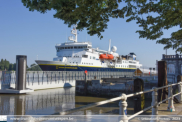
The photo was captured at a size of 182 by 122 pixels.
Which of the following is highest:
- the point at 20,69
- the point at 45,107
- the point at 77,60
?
the point at 77,60

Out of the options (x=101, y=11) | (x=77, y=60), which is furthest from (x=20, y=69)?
(x=77, y=60)

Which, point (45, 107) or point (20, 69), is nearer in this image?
point (45, 107)

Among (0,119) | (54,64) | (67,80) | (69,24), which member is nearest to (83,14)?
(69,24)

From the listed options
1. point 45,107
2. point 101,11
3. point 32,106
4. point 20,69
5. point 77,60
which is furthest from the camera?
point 77,60

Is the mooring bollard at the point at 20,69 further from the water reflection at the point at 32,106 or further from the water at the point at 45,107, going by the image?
the water at the point at 45,107

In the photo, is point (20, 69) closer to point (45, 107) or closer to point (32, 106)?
point (32, 106)

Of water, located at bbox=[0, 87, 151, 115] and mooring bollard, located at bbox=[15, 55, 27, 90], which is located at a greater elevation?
mooring bollard, located at bbox=[15, 55, 27, 90]

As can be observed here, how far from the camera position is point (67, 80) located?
96.2 ft

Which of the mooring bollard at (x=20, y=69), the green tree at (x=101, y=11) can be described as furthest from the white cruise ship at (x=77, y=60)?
the green tree at (x=101, y=11)

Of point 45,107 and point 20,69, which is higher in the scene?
point 20,69

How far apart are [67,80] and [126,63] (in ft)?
113

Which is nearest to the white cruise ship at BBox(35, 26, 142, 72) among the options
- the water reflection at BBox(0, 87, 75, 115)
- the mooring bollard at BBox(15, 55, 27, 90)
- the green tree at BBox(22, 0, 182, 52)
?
the mooring bollard at BBox(15, 55, 27, 90)

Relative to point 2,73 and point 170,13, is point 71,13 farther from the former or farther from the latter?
point 2,73

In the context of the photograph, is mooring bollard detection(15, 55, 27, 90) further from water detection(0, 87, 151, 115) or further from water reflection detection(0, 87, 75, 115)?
water detection(0, 87, 151, 115)
